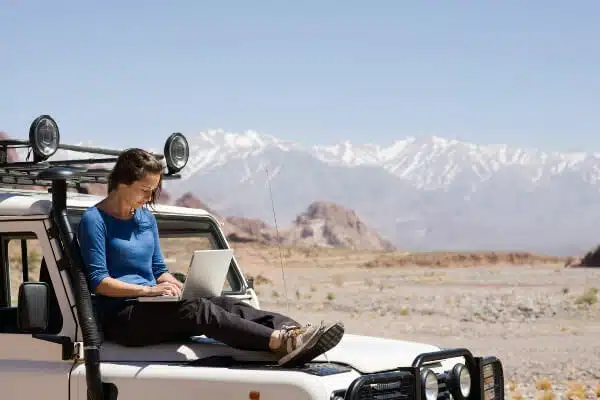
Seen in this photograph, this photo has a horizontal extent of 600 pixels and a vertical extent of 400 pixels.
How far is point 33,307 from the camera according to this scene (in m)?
4.93

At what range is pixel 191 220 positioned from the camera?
6.93 meters

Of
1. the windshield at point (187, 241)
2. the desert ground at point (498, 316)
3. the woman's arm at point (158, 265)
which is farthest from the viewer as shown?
the desert ground at point (498, 316)

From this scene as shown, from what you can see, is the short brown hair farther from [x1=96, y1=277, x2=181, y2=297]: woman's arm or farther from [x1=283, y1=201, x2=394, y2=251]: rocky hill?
[x1=283, y1=201, x2=394, y2=251]: rocky hill

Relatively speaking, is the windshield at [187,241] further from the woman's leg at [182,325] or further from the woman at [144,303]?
the woman's leg at [182,325]

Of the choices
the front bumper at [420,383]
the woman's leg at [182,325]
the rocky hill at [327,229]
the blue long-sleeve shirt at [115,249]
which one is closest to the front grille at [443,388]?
the front bumper at [420,383]

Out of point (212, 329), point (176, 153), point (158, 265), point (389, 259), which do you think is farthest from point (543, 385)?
point (389, 259)

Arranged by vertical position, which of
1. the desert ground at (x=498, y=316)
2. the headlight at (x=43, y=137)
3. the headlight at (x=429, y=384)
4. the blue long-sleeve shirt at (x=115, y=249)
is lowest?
the desert ground at (x=498, y=316)

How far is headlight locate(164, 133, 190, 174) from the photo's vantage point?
6613 millimetres

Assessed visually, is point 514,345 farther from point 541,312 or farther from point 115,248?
point 115,248

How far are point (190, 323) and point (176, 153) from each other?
1861mm

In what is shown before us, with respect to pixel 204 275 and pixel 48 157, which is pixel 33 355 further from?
pixel 48 157

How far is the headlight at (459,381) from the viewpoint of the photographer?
518cm

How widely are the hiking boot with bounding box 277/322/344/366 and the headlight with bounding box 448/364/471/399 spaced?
716 millimetres

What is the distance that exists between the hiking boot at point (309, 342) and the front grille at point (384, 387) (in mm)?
246
